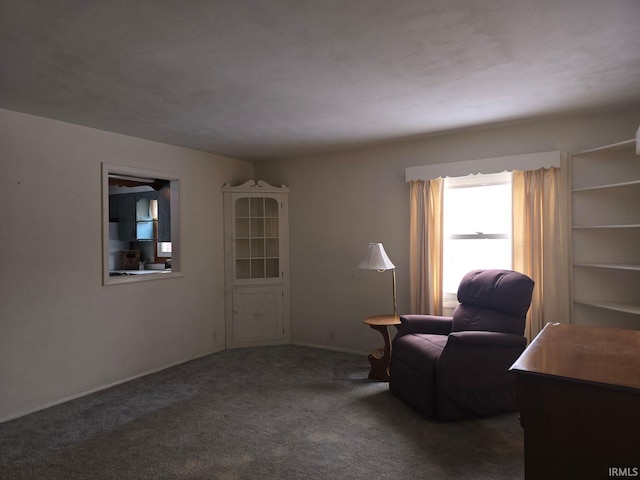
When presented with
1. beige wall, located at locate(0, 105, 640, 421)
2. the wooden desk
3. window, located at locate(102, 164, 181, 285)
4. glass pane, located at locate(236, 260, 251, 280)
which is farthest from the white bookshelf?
window, located at locate(102, 164, 181, 285)

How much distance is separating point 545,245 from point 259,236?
3.22 metres

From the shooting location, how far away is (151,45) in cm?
226

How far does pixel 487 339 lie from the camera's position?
312 cm

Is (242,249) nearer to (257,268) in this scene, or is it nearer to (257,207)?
(257,268)

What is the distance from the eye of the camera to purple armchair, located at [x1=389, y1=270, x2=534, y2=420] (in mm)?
3082

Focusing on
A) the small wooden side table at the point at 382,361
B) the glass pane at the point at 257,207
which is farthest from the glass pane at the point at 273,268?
the small wooden side table at the point at 382,361

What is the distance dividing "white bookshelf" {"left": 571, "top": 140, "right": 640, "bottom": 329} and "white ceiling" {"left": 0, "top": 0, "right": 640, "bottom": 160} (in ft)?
1.68

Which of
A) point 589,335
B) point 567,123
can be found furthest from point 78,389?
point 567,123

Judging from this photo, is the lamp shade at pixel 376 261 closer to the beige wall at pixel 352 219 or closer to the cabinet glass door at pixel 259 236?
the beige wall at pixel 352 219

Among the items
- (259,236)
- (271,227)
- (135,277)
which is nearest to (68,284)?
(135,277)

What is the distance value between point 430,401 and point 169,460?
5.84ft

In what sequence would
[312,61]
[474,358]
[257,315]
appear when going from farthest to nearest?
[257,315] < [474,358] < [312,61]

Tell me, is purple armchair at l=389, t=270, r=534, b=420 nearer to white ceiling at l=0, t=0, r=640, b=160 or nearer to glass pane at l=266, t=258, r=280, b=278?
white ceiling at l=0, t=0, r=640, b=160

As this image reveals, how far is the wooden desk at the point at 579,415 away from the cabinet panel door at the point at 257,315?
3.85m
